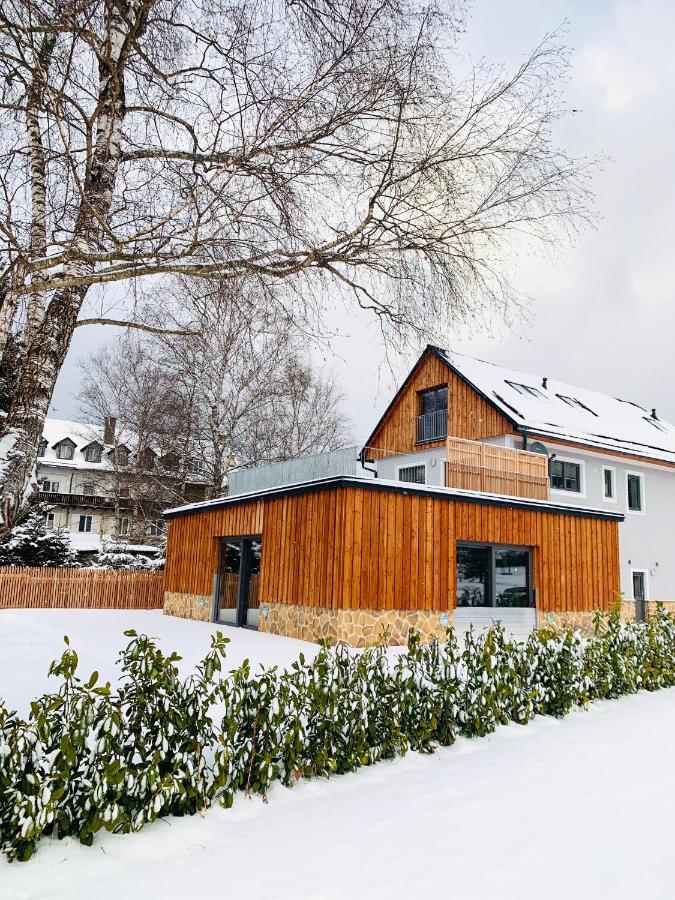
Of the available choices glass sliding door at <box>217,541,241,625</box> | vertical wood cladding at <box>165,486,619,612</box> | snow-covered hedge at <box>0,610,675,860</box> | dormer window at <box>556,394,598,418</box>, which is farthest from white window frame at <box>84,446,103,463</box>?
snow-covered hedge at <box>0,610,675,860</box>

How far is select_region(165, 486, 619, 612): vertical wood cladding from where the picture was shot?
12266 millimetres

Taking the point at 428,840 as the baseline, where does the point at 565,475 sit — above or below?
above

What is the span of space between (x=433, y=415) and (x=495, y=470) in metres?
6.36

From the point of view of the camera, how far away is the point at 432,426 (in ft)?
76.9

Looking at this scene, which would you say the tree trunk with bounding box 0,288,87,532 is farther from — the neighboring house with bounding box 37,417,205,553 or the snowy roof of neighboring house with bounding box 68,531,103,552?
the snowy roof of neighboring house with bounding box 68,531,103,552

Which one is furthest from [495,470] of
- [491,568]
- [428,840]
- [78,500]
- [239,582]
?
[78,500]

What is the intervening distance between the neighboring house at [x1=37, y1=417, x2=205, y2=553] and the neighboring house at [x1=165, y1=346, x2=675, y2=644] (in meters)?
6.93

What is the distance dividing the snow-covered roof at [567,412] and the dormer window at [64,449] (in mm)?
28283

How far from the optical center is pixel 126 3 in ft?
12.8

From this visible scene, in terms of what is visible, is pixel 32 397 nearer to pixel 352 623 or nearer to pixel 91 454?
pixel 352 623

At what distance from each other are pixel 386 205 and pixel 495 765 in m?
4.57

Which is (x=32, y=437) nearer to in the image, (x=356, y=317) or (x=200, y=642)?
(x=356, y=317)

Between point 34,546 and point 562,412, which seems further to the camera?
point 562,412

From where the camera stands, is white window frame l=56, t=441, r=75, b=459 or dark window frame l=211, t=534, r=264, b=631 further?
white window frame l=56, t=441, r=75, b=459
